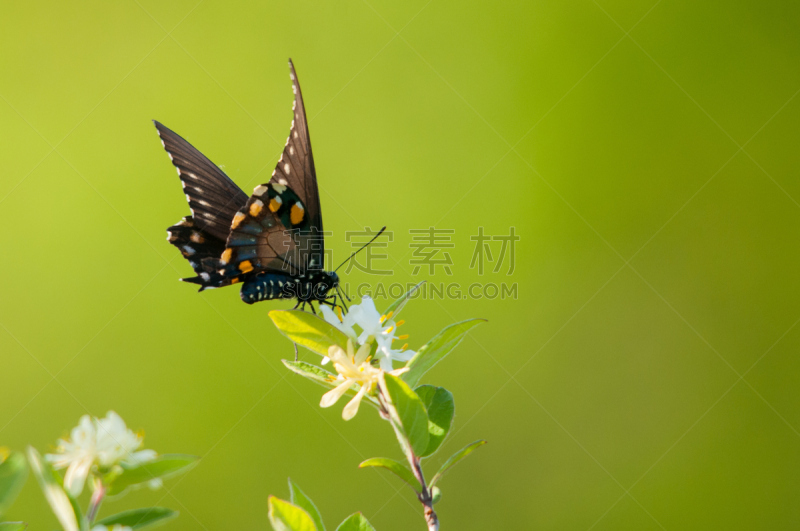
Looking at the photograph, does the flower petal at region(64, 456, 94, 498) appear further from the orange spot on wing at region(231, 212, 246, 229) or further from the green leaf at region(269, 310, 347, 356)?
the orange spot on wing at region(231, 212, 246, 229)

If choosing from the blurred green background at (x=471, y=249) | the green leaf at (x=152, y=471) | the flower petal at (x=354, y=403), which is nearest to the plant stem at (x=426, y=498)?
the flower petal at (x=354, y=403)

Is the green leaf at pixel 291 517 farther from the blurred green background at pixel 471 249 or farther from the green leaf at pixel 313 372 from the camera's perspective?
the blurred green background at pixel 471 249

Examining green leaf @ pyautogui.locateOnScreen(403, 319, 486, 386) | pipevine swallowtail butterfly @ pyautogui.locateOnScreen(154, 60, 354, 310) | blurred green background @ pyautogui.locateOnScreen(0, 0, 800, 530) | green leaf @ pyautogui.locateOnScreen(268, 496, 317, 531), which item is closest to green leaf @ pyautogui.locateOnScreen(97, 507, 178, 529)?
green leaf @ pyautogui.locateOnScreen(268, 496, 317, 531)

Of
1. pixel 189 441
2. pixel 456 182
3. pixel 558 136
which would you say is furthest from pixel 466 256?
pixel 189 441

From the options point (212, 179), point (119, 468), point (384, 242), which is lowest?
point (119, 468)

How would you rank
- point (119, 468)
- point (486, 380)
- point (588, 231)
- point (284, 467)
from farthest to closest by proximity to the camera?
1. point (588, 231)
2. point (486, 380)
3. point (284, 467)
4. point (119, 468)

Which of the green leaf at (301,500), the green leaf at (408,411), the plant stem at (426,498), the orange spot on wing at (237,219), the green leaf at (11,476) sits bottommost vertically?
the green leaf at (11,476)

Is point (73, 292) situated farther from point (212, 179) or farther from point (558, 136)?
point (558, 136)

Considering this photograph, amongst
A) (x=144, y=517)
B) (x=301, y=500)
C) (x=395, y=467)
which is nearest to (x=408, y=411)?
(x=395, y=467)
